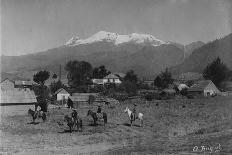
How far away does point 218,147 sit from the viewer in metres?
17.9

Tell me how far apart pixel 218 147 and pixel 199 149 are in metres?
0.91

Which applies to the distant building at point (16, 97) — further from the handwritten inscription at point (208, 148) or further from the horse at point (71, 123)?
the handwritten inscription at point (208, 148)

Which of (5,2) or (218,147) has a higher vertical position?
(5,2)

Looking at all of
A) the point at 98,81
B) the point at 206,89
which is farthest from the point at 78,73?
the point at 206,89

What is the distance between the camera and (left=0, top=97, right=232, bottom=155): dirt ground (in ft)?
63.4

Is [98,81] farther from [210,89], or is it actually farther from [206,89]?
[210,89]

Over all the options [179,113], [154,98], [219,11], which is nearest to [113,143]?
[219,11]

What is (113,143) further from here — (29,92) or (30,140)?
(29,92)

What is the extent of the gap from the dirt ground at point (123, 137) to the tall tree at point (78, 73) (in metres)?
76.2

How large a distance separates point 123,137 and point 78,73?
289 ft

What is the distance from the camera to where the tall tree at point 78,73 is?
10984 cm

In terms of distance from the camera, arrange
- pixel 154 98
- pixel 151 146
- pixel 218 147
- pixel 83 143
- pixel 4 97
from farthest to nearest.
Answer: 1. pixel 154 98
2. pixel 4 97
3. pixel 83 143
4. pixel 151 146
5. pixel 218 147

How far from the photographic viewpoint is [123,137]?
81.3 ft

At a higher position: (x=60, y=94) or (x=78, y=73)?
(x=78, y=73)
